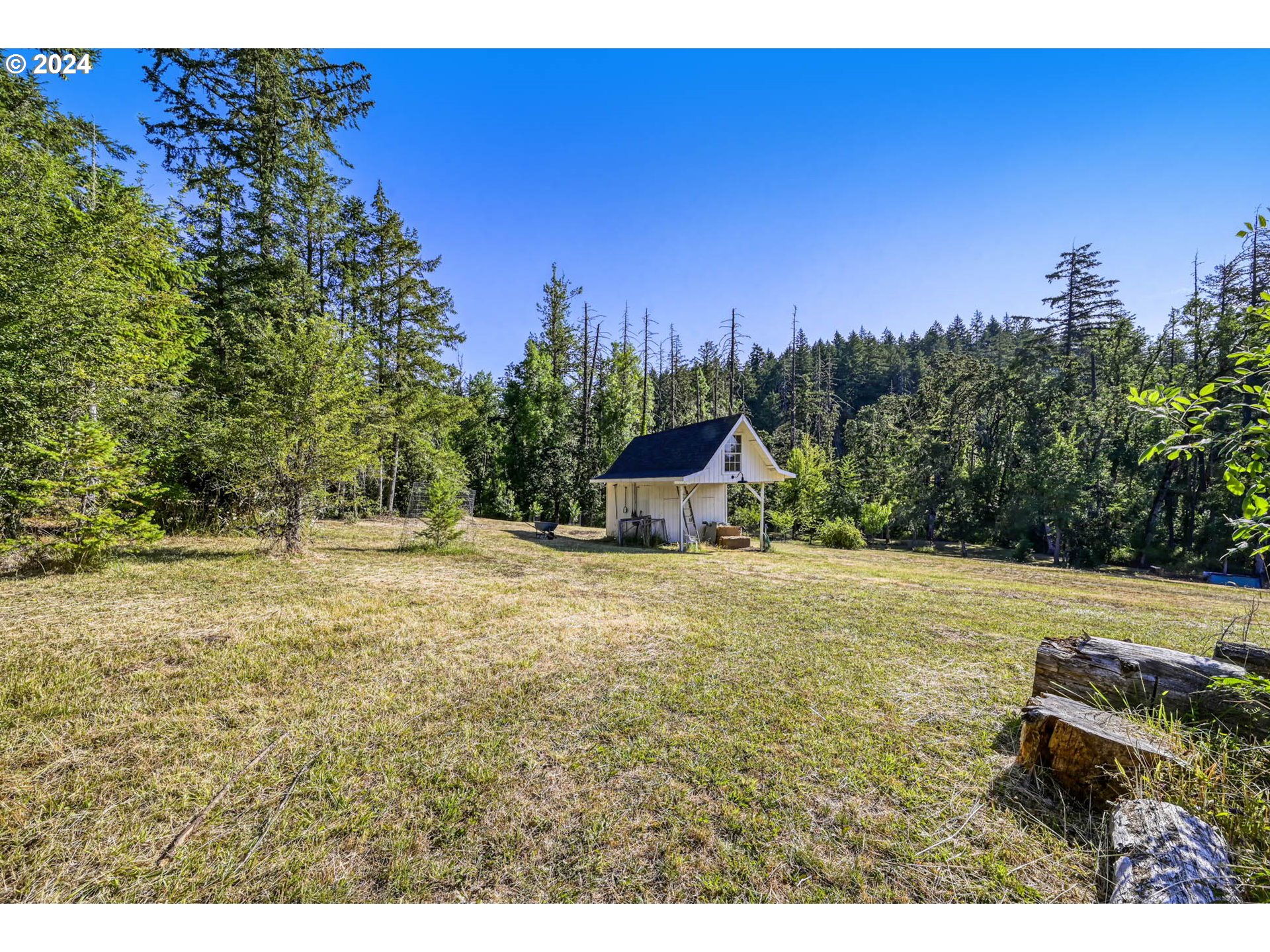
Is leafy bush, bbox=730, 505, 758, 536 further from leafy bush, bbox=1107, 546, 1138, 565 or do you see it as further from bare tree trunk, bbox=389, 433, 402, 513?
leafy bush, bbox=1107, 546, 1138, 565

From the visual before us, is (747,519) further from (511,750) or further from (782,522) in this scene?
(511,750)

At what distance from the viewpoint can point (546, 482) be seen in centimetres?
2609

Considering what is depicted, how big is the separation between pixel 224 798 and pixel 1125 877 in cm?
448

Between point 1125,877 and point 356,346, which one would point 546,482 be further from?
point 1125,877

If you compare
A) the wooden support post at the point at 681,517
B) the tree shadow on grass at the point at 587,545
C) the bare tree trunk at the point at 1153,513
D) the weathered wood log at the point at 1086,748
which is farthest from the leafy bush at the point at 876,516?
the weathered wood log at the point at 1086,748

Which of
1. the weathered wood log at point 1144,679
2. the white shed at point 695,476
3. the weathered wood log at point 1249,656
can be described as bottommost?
the weathered wood log at point 1144,679

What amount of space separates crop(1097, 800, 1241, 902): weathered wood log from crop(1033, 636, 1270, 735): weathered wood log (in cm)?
102

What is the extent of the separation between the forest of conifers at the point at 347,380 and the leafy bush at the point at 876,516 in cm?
15

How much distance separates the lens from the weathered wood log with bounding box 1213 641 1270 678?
3203 millimetres

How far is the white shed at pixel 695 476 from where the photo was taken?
14.7 meters

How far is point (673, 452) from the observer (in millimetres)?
16328

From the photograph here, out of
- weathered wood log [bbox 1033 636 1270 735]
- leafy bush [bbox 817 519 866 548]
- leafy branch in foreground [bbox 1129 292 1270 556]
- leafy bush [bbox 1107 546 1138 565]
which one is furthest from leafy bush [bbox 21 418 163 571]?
leafy bush [bbox 1107 546 1138 565]

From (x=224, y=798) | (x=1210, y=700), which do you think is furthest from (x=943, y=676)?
(x=224, y=798)
